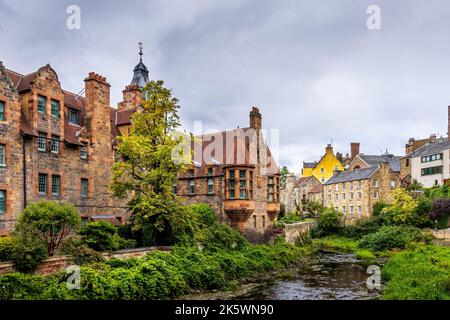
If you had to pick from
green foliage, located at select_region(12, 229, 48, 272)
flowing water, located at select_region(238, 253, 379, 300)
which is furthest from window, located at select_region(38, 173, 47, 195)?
flowing water, located at select_region(238, 253, 379, 300)

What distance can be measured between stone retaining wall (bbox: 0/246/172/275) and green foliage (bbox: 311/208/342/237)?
37.4m

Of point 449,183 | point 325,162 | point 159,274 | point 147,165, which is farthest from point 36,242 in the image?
point 325,162

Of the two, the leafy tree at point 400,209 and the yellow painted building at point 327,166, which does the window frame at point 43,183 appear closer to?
the leafy tree at point 400,209

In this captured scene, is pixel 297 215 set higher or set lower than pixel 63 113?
lower

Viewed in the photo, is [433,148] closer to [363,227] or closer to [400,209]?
[400,209]

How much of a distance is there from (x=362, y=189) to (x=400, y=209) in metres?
10.7

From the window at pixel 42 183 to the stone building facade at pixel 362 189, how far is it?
46.6 metres

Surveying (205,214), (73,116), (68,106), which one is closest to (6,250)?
(68,106)

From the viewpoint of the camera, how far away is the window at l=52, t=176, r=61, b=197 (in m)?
26.9

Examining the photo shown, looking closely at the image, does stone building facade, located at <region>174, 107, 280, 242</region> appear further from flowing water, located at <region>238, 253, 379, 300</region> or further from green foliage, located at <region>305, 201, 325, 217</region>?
green foliage, located at <region>305, 201, 325, 217</region>

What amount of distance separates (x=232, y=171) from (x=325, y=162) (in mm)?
A: 52159
